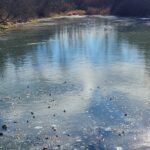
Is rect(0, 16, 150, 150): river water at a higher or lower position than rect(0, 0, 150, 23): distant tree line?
higher

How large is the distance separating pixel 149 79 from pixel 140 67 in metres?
3.24

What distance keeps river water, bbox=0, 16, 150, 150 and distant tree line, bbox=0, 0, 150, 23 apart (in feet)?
83.8

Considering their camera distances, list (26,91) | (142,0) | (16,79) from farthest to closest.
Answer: (142,0)
(16,79)
(26,91)

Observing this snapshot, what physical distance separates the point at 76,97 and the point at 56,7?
60045mm

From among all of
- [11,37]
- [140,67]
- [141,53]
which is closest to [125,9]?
[11,37]

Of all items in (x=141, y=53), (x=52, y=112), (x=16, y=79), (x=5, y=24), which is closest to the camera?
(x=52, y=112)

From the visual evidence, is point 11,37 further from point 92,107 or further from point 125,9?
point 125,9

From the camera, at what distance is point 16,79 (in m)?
21.0

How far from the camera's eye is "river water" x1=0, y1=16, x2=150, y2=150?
12.3 m

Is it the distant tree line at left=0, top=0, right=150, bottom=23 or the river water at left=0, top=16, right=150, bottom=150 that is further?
the distant tree line at left=0, top=0, right=150, bottom=23

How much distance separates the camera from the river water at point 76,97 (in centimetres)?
1234

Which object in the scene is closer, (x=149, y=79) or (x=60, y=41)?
(x=149, y=79)

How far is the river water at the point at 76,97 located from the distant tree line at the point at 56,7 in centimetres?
2553

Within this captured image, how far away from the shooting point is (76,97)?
16.9 meters
